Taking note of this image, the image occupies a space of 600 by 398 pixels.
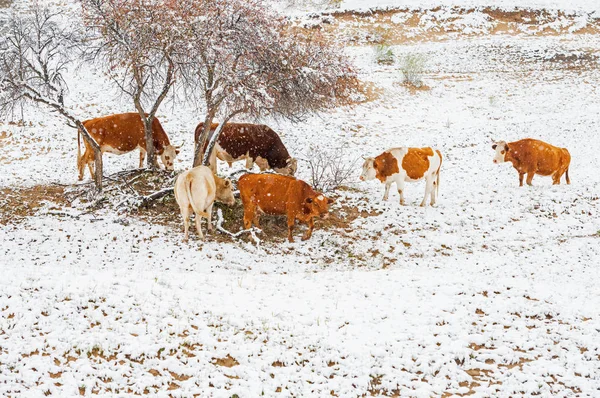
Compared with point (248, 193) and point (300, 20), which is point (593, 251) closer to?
point (248, 193)

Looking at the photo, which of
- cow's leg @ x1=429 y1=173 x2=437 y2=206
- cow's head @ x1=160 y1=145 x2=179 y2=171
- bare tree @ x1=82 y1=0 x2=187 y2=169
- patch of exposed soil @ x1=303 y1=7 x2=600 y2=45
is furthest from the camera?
patch of exposed soil @ x1=303 y1=7 x2=600 y2=45

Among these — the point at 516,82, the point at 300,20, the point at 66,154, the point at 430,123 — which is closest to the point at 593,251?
the point at 430,123

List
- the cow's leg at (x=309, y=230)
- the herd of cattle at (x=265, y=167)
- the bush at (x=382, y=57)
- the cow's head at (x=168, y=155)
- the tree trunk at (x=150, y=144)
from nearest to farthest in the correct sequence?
the herd of cattle at (x=265, y=167) → the cow's leg at (x=309, y=230) → the tree trunk at (x=150, y=144) → the cow's head at (x=168, y=155) → the bush at (x=382, y=57)

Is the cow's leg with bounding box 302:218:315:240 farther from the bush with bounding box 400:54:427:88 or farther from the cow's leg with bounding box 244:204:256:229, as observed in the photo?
the bush with bounding box 400:54:427:88

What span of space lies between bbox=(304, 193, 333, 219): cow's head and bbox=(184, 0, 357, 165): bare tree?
2.51m

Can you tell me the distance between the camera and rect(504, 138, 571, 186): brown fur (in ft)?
53.0

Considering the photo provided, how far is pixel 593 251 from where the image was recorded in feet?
36.3

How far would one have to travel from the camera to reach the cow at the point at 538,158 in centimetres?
1614

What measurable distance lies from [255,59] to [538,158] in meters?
10.1

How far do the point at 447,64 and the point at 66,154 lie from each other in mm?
28118

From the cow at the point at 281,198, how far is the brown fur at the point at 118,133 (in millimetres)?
4809

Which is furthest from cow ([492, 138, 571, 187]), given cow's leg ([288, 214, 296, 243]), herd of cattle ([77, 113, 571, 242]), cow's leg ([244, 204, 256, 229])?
cow's leg ([244, 204, 256, 229])

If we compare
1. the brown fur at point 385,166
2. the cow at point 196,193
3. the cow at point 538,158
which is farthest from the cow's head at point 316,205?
the cow at point 538,158

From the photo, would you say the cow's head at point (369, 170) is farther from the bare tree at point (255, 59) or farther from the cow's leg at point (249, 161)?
the cow's leg at point (249, 161)
